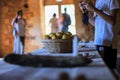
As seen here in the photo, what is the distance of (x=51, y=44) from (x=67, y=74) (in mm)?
1138

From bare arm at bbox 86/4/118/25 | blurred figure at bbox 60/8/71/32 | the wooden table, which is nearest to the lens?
the wooden table

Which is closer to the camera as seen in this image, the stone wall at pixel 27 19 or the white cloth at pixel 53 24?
the stone wall at pixel 27 19

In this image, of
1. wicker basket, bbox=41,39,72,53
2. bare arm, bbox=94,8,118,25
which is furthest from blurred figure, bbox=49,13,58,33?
bare arm, bbox=94,8,118,25

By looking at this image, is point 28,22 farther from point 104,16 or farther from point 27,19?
point 104,16

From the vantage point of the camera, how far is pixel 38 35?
9.91m

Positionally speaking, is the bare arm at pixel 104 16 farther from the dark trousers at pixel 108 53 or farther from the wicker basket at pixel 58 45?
the wicker basket at pixel 58 45

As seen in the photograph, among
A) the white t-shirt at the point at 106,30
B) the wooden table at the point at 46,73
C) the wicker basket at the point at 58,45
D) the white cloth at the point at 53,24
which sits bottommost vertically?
the wooden table at the point at 46,73

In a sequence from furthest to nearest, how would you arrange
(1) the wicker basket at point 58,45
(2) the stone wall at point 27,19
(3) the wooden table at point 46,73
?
(2) the stone wall at point 27,19
(1) the wicker basket at point 58,45
(3) the wooden table at point 46,73

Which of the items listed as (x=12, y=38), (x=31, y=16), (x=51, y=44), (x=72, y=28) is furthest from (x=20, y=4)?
(x=51, y=44)

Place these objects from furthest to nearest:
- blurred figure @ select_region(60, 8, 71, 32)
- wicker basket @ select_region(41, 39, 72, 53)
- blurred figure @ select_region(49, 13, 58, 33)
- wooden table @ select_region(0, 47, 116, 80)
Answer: blurred figure @ select_region(49, 13, 58, 33) → blurred figure @ select_region(60, 8, 71, 32) → wicker basket @ select_region(41, 39, 72, 53) → wooden table @ select_region(0, 47, 116, 80)


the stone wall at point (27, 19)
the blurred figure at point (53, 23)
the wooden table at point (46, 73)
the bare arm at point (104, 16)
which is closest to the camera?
the wooden table at point (46, 73)

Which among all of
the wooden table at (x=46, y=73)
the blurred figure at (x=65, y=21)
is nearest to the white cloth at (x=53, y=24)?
the blurred figure at (x=65, y=21)

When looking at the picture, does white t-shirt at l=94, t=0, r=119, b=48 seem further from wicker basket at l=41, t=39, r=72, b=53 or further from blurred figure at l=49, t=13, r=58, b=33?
blurred figure at l=49, t=13, r=58, b=33

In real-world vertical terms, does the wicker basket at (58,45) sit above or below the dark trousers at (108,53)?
above
